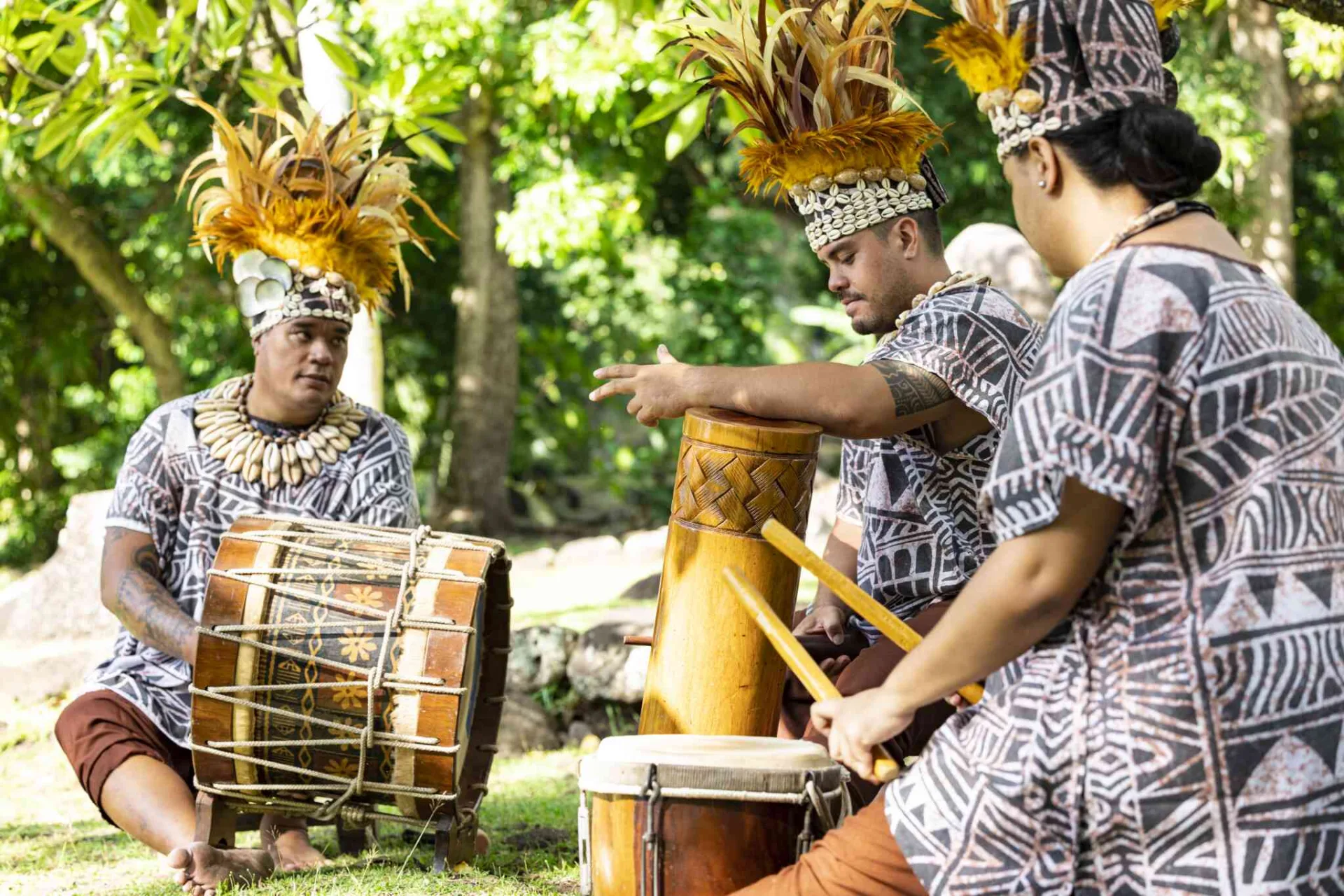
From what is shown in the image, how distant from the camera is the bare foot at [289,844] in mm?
4512

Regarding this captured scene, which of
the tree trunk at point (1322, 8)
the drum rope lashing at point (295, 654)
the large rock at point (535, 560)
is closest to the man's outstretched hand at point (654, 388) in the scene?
the drum rope lashing at point (295, 654)

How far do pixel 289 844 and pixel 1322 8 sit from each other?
390 cm

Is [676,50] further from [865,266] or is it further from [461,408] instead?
[461,408]

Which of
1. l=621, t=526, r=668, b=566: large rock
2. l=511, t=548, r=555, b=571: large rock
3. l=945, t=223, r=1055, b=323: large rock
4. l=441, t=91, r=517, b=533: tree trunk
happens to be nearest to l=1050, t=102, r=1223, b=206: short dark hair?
l=945, t=223, r=1055, b=323: large rock

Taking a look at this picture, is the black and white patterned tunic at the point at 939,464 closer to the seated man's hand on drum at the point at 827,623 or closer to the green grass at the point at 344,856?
the seated man's hand on drum at the point at 827,623

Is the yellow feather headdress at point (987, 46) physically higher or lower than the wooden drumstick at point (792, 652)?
higher

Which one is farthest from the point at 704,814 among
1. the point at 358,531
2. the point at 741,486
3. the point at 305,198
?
the point at 305,198

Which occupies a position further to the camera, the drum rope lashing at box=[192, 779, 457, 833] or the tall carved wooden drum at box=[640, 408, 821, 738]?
the drum rope lashing at box=[192, 779, 457, 833]

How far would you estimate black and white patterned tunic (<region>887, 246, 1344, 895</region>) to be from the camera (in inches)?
88.0

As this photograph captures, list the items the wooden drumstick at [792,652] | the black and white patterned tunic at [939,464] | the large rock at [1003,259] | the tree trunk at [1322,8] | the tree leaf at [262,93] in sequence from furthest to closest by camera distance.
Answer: the large rock at [1003,259] → the tree leaf at [262,93] → the tree trunk at [1322,8] → the black and white patterned tunic at [939,464] → the wooden drumstick at [792,652]

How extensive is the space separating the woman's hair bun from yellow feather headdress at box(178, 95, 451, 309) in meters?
2.85

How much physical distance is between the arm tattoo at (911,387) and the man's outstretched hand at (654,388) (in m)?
0.43

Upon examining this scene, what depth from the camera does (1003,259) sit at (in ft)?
29.2

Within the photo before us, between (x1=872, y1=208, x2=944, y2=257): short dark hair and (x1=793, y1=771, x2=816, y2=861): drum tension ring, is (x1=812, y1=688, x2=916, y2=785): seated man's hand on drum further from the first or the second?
(x1=872, y1=208, x2=944, y2=257): short dark hair
